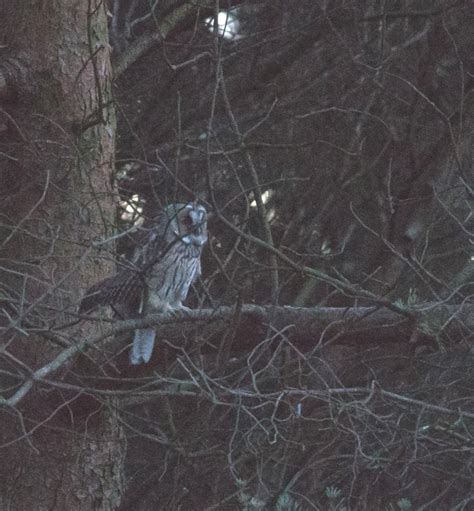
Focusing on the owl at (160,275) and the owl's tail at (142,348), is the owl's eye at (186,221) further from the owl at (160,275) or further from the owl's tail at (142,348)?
the owl's tail at (142,348)

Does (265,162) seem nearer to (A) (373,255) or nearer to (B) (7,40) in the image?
(A) (373,255)

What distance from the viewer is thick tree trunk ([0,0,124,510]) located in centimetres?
512

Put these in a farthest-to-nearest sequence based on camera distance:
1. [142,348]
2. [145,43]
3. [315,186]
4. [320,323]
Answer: [315,186] → [145,43] → [142,348] → [320,323]

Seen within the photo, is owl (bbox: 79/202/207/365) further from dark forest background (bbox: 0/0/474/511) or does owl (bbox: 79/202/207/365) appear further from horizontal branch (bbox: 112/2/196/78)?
horizontal branch (bbox: 112/2/196/78)

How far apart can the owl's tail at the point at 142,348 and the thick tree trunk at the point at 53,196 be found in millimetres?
435

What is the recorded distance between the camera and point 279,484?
17.2 ft

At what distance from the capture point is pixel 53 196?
17.3ft

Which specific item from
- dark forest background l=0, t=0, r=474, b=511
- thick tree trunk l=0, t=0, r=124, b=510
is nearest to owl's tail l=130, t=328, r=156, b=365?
dark forest background l=0, t=0, r=474, b=511

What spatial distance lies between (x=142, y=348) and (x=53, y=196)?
0.86 m

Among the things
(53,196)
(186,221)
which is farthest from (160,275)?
(53,196)

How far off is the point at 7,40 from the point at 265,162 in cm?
165

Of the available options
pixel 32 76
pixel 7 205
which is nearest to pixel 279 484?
pixel 7 205

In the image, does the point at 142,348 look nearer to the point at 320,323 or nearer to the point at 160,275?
the point at 320,323

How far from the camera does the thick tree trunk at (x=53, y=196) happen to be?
5125 millimetres
